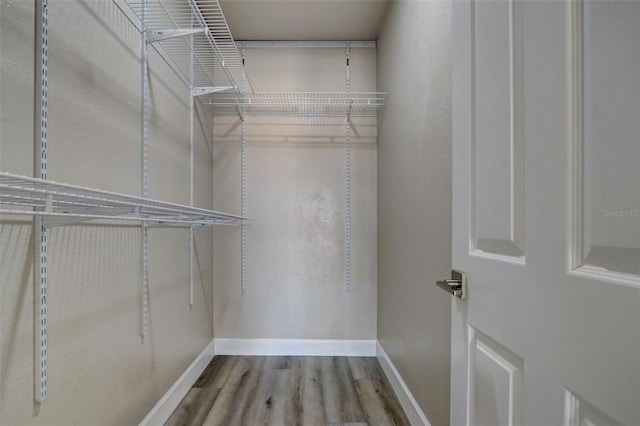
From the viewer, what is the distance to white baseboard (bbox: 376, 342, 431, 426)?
4.79ft

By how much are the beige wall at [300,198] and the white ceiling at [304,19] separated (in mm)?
134

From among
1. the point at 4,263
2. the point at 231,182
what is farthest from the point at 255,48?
the point at 4,263

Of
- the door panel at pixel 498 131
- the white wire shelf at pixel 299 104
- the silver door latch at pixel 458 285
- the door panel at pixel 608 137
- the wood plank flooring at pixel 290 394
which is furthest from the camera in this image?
the white wire shelf at pixel 299 104

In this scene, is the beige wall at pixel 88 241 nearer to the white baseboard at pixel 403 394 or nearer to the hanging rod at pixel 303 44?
the hanging rod at pixel 303 44

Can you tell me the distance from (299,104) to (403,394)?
191cm

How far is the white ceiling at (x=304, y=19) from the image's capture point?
6.49 feet

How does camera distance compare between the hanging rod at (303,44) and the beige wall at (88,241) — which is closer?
the beige wall at (88,241)

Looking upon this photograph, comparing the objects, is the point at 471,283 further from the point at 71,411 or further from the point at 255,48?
the point at 255,48

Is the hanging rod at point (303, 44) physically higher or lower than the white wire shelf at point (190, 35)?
higher

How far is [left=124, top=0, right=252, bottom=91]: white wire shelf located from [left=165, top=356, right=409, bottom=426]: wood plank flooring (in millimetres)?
1767

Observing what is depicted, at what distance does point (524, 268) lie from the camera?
22.5 inches

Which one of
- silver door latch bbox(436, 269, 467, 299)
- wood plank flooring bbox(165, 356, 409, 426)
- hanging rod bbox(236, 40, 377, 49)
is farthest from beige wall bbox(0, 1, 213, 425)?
silver door latch bbox(436, 269, 467, 299)

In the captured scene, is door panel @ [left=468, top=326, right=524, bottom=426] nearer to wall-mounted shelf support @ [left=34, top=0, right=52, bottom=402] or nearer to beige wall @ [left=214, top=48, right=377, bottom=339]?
wall-mounted shelf support @ [left=34, top=0, right=52, bottom=402]

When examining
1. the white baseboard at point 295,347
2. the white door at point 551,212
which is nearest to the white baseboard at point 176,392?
the white baseboard at point 295,347
